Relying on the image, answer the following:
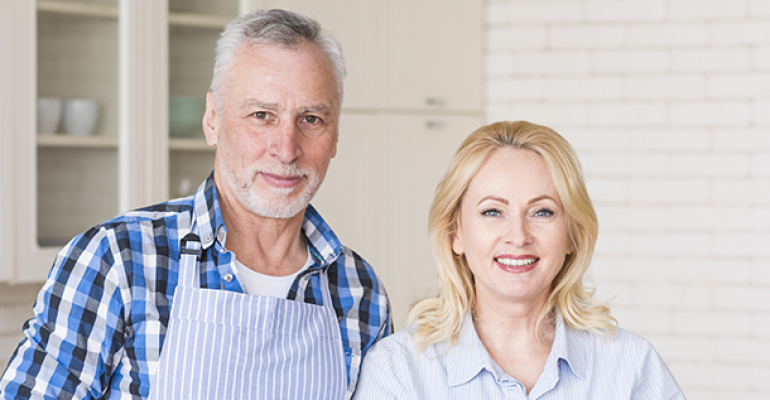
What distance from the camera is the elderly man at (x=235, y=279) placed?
1418 millimetres

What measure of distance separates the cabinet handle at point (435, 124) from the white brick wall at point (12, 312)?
1.65 meters

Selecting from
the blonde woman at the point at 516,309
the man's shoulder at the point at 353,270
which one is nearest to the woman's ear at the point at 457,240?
the blonde woman at the point at 516,309

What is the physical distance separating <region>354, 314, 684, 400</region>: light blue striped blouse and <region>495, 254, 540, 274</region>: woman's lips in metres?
0.18

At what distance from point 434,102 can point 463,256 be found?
63.7 inches

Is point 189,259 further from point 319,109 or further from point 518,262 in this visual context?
point 518,262

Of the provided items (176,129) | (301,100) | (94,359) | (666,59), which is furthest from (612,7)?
(94,359)

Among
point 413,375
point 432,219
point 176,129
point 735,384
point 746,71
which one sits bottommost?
point 735,384

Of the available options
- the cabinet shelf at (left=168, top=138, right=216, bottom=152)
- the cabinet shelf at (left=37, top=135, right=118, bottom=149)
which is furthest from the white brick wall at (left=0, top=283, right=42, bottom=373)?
the cabinet shelf at (left=168, top=138, right=216, bottom=152)

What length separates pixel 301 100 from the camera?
1583 mm

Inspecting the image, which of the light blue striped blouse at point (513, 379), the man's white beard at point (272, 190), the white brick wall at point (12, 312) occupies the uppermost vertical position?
the man's white beard at point (272, 190)

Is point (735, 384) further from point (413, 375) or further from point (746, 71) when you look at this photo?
point (413, 375)

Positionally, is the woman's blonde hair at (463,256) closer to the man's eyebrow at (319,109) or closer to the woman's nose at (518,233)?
the woman's nose at (518,233)

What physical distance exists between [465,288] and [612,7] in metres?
1.98

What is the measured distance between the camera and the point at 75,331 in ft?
4.58
